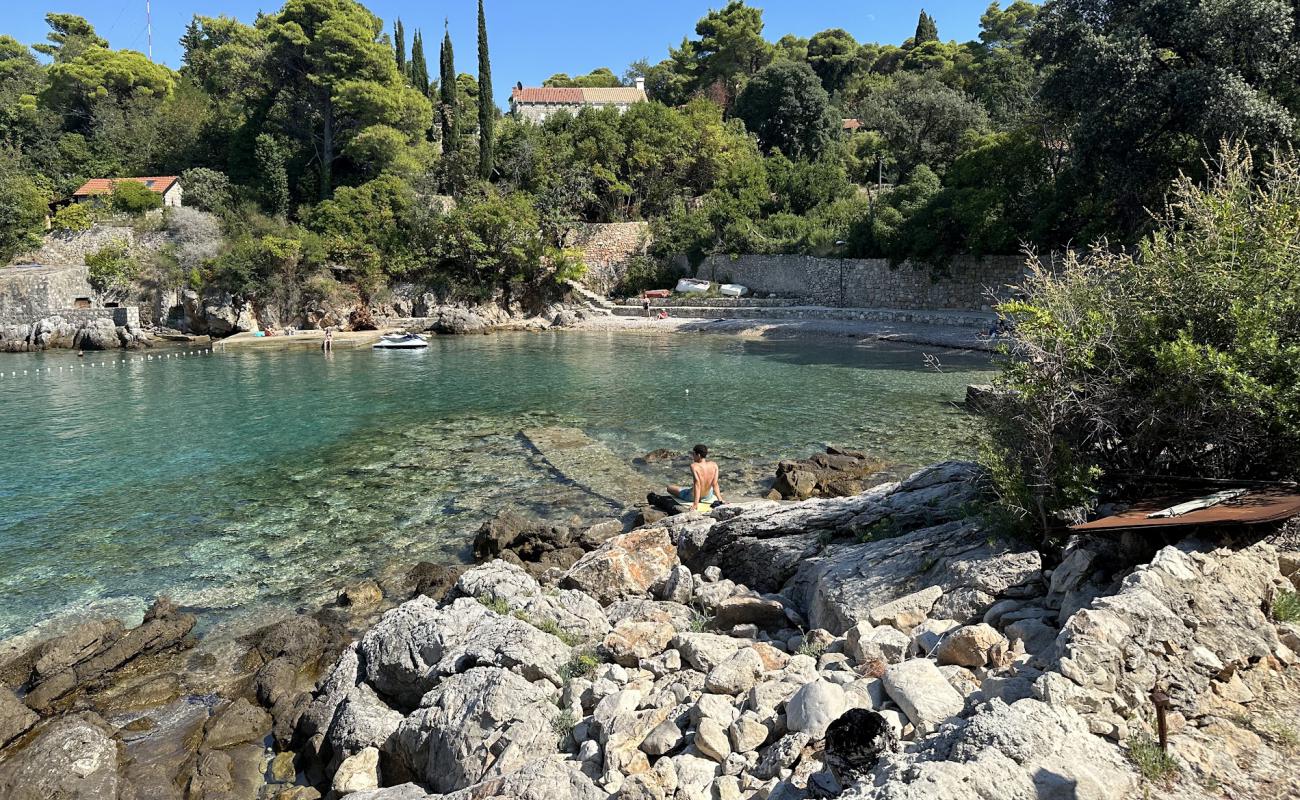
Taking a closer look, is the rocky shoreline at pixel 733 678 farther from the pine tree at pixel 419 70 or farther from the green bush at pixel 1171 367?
the pine tree at pixel 419 70

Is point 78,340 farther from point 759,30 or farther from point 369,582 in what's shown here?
point 759,30

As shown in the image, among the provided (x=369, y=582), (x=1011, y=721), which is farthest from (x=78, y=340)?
(x=1011, y=721)

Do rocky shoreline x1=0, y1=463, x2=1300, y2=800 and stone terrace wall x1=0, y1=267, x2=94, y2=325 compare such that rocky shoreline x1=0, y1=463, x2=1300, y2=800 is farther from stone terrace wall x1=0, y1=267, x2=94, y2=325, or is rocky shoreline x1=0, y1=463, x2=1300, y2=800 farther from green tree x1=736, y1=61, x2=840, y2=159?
green tree x1=736, y1=61, x2=840, y2=159

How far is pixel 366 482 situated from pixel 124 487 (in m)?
4.70

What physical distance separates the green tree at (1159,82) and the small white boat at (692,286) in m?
23.1

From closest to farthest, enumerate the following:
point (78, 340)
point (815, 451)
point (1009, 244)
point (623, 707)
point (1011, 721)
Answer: point (1011, 721) < point (623, 707) < point (815, 451) < point (1009, 244) < point (78, 340)

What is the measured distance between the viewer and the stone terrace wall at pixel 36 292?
4009cm

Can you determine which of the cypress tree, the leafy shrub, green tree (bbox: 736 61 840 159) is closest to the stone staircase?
the cypress tree

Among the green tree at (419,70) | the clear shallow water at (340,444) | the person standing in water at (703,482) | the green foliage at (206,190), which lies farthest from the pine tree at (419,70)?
the person standing in water at (703,482)

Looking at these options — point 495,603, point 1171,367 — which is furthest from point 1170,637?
point 495,603

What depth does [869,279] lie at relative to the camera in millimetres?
40656

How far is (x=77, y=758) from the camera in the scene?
22.6 feet

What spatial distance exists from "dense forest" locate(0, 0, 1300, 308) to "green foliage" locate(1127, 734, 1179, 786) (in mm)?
32876

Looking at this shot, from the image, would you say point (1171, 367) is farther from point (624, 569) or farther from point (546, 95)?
point (546, 95)
